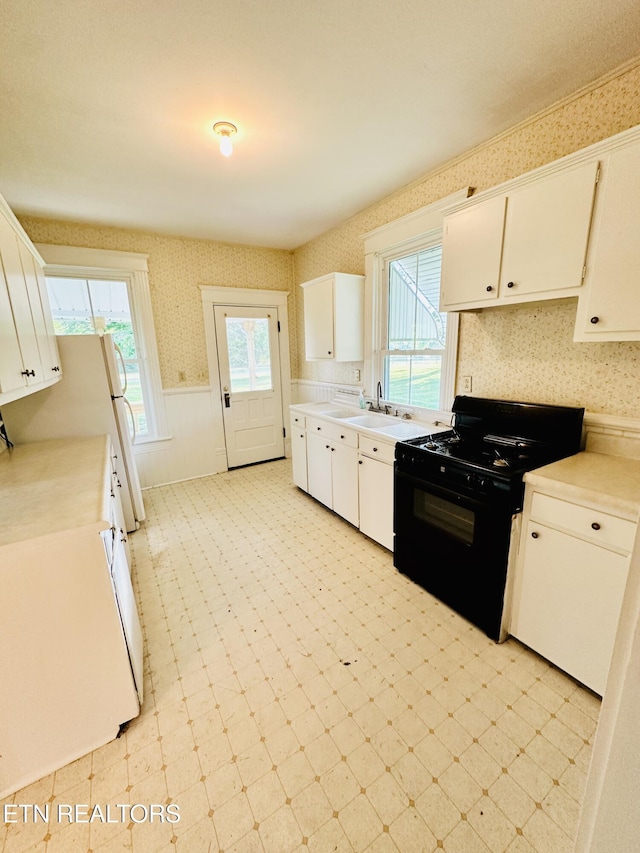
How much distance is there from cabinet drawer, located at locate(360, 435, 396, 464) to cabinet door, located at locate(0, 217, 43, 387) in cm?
197

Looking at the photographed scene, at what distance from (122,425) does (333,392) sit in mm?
2080

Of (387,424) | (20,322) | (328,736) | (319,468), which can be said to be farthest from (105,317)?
(328,736)

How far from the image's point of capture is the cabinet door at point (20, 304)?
1.66m

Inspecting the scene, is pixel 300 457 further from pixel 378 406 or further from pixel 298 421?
pixel 378 406

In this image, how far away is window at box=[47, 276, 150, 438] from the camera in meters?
3.27

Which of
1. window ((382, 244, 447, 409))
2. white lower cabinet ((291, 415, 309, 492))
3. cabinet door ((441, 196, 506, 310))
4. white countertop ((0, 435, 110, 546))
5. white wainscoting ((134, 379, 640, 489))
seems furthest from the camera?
white wainscoting ((134, 379, 640, 489))

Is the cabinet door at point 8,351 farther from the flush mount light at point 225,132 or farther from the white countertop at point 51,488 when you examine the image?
the flush mount light at point 225,132

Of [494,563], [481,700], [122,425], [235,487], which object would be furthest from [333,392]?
[481,700]

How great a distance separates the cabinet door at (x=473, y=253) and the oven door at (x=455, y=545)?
44.1 inches

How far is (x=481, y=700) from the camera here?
151 cm

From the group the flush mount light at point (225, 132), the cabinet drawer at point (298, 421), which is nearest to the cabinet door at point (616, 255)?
the flush mount light at point (225, 132)

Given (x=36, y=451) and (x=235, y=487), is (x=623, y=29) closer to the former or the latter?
(x=36, y=451)

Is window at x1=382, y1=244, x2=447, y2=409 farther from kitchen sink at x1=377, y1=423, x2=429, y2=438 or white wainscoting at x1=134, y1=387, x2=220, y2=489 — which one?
white wainscoting at x1=134, y1=387, x2=220, y2=489

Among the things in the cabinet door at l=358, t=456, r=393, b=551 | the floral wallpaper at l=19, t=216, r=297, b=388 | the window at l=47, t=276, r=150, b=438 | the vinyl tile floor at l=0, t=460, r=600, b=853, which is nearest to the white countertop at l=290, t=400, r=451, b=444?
the cabinet door at l=358, t=456, r=393, b=551
